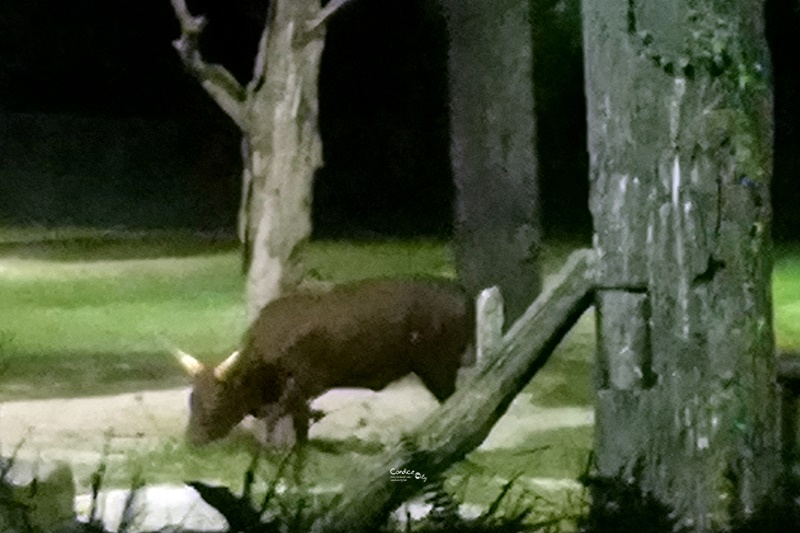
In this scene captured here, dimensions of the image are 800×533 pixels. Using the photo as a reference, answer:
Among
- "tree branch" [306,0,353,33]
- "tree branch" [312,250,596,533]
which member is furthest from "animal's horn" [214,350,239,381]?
"tree branch" [312,250,596,533]

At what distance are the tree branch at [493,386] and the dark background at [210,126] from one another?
1670cm

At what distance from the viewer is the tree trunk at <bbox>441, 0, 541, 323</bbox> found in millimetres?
10102

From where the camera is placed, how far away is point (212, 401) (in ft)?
26.4

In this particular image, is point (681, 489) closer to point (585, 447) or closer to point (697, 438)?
point (697, 438)

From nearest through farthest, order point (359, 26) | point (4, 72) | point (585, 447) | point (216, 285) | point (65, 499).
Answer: point (65, 499) < point (585, 447) < point (216, 285) < point (4, 72) < point (359, 26)

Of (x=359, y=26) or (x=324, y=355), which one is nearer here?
(x=324, y=355)

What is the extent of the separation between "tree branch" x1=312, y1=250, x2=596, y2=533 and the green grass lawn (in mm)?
745

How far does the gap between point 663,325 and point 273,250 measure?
217 inches

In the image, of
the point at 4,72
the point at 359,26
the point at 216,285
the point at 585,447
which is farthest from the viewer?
the point at 359,26

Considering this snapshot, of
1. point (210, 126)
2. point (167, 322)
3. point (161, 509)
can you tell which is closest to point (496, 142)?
point (161, 509)

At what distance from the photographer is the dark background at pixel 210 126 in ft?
72.8

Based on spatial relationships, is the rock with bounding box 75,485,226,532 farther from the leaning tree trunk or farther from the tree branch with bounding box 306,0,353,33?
the tree branch with bounding box 306,0,353,33

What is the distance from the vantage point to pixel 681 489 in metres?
4.06

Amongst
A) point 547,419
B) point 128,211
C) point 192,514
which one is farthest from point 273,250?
point 128,211
